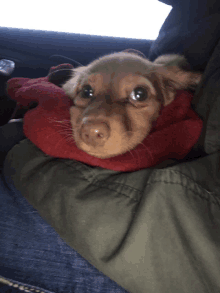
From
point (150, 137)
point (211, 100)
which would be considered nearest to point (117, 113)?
point (150, 137)

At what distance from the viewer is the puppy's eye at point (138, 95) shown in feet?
3.58

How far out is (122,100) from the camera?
1081mm

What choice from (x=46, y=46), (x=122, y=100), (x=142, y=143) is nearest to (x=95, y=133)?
(x=142, y=143)

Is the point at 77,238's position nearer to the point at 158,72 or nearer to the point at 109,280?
the point at 109,280

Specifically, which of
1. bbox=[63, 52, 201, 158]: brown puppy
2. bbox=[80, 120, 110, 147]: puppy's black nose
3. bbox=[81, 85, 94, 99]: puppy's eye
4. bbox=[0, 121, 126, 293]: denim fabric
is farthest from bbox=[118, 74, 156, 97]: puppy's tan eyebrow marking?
bbox=[0, 121, 126, 293]: denim fabric

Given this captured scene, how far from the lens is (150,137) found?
90cm

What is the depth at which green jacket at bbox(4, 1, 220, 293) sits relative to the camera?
0.56m

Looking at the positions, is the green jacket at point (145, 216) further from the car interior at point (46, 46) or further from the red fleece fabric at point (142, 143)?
the car interior at point (46, 46)

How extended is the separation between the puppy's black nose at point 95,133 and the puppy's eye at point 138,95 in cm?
35

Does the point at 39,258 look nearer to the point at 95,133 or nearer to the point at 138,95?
the point at 95,133

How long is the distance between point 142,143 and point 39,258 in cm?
61

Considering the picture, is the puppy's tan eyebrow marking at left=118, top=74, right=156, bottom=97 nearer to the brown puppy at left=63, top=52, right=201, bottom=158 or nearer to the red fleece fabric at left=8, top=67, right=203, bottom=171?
the brown puppy at left=63, top=52, right=201, bottom=158

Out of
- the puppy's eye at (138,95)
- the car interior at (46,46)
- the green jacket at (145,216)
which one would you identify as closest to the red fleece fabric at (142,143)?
the green jacket at (145,216)

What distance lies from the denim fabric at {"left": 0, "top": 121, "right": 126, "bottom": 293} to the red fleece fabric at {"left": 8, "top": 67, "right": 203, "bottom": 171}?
30 cm
